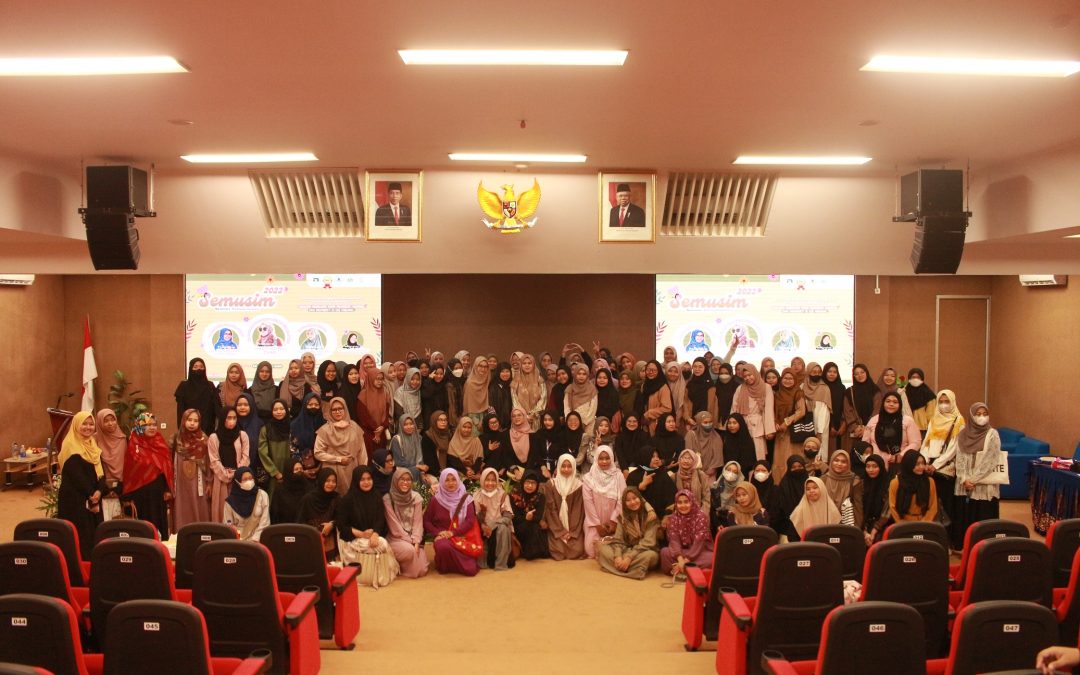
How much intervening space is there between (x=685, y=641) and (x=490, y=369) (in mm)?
3985

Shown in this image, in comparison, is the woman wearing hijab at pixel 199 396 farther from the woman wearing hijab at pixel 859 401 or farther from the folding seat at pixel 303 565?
the woman wearing hijab at pixel 859 401

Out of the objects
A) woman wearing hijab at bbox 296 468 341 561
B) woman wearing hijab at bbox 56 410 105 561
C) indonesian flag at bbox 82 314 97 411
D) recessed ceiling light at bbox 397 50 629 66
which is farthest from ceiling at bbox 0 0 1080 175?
indonesian flag at bbox 82 314 97 411

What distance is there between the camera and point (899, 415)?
7254 mm

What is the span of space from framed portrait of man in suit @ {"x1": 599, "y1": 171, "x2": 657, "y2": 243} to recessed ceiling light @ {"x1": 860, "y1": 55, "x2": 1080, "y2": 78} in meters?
3.08

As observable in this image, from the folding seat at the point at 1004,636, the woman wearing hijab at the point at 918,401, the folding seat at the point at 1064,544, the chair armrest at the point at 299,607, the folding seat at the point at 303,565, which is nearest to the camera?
the folding seat at the point at 1004,636

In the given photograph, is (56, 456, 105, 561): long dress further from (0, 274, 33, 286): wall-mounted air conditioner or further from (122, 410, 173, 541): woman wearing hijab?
(0, 274, 33, 286): wall-mounted air conditioner

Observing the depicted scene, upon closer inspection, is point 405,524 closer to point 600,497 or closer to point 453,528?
point 453,528

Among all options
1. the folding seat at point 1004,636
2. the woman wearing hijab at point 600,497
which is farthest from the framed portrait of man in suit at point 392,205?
the folding seat at point 1004,636

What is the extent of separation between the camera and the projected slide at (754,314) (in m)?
9.47

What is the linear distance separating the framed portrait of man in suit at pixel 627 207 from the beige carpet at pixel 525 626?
2991 millimetres

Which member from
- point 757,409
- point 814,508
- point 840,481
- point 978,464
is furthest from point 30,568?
point 978,464

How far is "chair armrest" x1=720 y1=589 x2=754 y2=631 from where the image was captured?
3.83m

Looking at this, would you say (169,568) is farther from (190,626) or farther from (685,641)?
(685,641)

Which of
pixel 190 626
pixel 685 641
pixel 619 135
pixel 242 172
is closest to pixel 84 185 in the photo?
pixel 242 172
